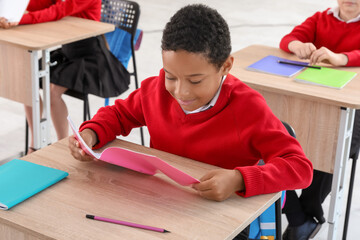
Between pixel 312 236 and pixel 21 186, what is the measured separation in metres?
1.48

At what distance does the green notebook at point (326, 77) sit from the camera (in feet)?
7.41

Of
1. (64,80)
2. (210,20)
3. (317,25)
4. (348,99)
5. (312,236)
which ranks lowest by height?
(312,236)

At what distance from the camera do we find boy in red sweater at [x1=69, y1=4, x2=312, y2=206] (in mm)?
1375

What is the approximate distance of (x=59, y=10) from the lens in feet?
9.96

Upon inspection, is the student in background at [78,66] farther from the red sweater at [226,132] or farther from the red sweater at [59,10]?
the red sweater at [226,132]

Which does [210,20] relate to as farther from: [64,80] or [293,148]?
[64,80]

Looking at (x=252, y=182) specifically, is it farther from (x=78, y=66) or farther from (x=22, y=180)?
(x=78, y=66)

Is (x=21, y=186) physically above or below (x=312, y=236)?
above

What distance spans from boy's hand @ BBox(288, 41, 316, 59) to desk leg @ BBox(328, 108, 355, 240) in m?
0.47

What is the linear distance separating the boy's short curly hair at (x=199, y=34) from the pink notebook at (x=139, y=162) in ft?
0.90

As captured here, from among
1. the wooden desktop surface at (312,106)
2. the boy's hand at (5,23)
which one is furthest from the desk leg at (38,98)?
the wooden desktop surface at (312,106)

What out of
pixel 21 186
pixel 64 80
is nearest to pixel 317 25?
pixel 64 80

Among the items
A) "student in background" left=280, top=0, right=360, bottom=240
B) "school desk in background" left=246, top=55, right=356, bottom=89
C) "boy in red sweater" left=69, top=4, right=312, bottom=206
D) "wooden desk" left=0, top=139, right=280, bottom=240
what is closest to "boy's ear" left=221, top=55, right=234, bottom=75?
"boy in red sweater" left=69, top=4, right=312, bottom=206

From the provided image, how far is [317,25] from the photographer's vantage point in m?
2.74
